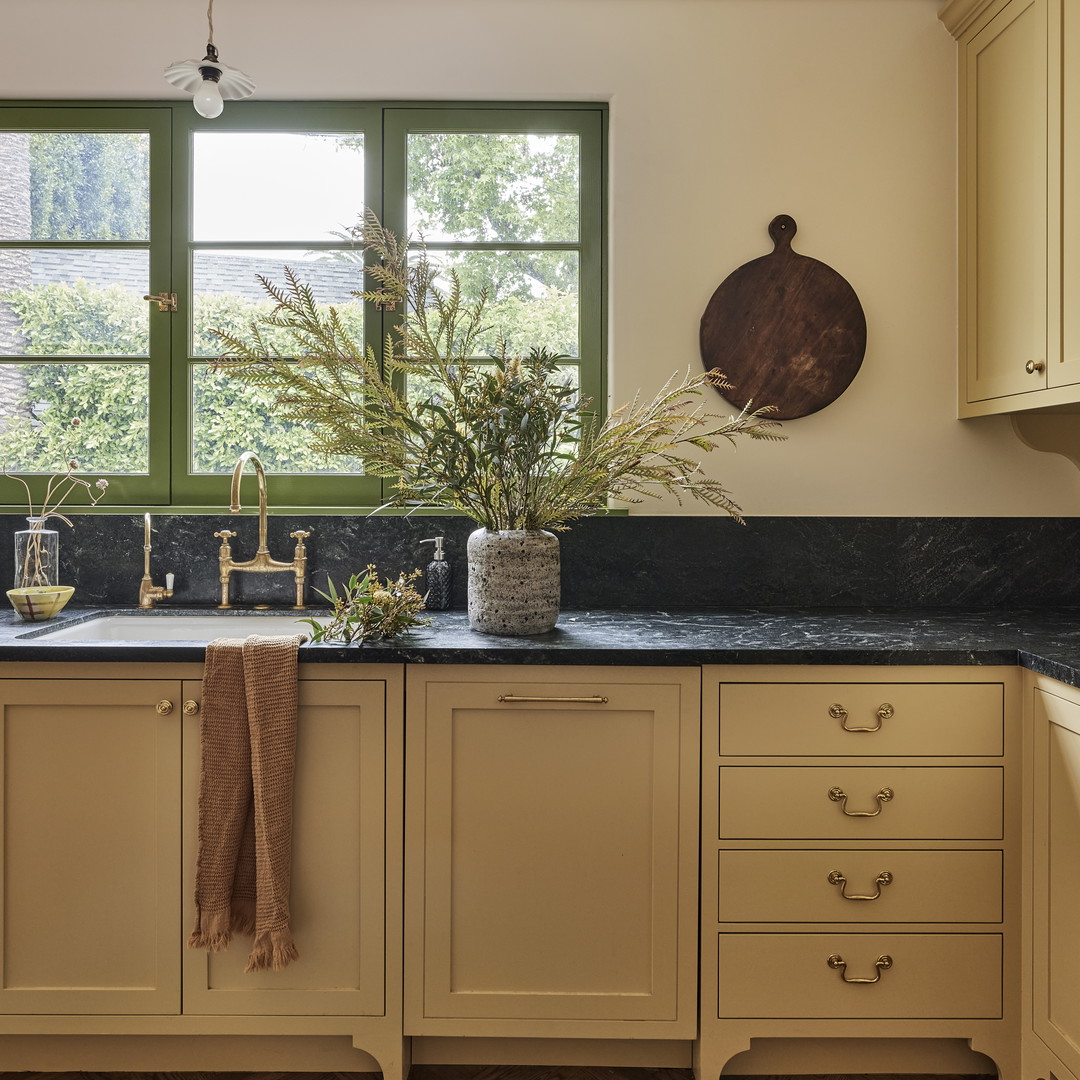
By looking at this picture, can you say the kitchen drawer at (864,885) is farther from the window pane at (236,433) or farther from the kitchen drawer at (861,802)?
the window pane at (236,433)

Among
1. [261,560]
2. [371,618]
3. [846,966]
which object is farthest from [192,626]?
→ [846,966]

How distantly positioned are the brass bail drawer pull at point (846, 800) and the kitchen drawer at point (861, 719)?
2.8 inches

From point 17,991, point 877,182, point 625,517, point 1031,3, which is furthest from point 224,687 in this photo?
point 1031,3

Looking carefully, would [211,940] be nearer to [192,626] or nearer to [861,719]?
[192,626]

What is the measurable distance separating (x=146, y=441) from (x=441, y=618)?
100cm

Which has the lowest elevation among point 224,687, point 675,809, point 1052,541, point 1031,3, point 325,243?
point 675,809

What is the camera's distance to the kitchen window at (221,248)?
A: 7.47 feet

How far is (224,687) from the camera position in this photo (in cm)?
161

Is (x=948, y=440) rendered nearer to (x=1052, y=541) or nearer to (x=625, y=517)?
(x=1052, y=541)

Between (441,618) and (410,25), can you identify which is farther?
(410,25)

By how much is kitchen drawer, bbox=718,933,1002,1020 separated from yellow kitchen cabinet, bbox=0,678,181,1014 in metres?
1.14

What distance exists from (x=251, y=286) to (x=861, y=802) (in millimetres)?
1983

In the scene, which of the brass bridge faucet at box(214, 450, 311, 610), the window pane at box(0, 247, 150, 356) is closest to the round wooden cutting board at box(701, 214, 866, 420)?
the brass bridge faucet at box(214, 450, 311, 610)

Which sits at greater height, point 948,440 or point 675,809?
point 948,440
